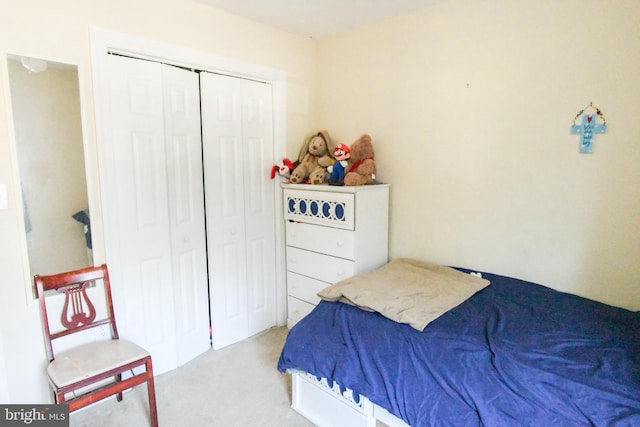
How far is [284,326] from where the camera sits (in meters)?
3.11

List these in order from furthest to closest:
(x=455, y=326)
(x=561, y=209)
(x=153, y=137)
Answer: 1. (x=153, y=137)
2. (x=561, y=209)
3. (x=455, y=326)

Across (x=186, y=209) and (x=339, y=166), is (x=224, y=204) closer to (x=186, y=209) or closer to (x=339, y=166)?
(x=186, y=209)

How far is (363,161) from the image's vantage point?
271 centimetres

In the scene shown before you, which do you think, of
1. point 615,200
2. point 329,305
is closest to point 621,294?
point 615,200

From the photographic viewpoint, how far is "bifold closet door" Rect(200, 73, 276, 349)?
2545 mm

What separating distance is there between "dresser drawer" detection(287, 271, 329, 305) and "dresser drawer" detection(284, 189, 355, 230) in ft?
1.50

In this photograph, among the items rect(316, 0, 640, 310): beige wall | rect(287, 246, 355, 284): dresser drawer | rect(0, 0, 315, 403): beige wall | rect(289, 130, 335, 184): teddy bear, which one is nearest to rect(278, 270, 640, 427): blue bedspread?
rect(316, 0, 640, 310): beige wall

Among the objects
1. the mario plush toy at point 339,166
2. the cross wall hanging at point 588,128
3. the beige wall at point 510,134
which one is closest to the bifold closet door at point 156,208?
the mario plush toy at point 339,166

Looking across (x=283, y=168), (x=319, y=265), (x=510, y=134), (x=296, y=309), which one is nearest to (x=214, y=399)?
(x=296, y=309)

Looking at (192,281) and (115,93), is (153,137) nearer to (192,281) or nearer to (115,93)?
(115,93)

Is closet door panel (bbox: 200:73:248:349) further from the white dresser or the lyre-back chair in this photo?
the lyre-back chair

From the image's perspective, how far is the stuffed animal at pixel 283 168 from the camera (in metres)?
2.85

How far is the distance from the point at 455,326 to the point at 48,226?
217cm

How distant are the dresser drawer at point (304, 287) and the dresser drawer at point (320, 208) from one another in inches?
18.0
